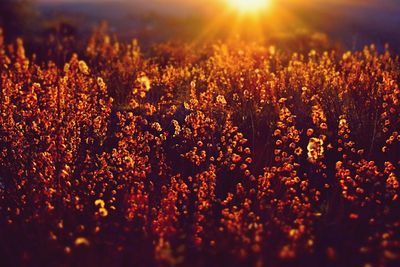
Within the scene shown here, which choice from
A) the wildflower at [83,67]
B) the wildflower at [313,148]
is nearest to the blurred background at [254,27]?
the wildflower at [83,67]

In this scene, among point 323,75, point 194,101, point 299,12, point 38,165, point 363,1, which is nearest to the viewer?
point 38,165

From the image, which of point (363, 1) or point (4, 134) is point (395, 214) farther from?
point (363, 1)

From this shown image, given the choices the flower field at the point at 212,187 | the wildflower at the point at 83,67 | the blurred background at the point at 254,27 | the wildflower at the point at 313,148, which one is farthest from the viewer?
the blurred background at the point at 254,27

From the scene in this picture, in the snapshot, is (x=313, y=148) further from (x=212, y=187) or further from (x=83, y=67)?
(x=83, y=67)

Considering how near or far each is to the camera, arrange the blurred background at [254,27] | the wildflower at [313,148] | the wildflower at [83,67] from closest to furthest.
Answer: the wildflower at [313,148] → the wildflower at [83,67] → the blurred background at [254,27]

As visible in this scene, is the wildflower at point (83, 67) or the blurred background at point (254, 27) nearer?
the wildflower at point (83, 67)

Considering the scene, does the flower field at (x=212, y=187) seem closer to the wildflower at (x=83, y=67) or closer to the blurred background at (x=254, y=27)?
the wildflower at (x=83, y=67)

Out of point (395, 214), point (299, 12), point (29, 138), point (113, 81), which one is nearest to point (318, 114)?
point (395, 214)

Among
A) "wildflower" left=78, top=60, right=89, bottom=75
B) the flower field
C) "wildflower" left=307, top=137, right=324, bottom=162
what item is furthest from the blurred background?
"wildflower" left=307, top=137, right=324, bottom=162

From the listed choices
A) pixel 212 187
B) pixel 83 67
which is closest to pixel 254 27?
pixel 83 67

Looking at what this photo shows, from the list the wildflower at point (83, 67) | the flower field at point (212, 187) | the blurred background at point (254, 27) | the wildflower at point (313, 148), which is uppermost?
the blurred background at point (254, 27)

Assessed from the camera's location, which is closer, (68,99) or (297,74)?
(68,99)
